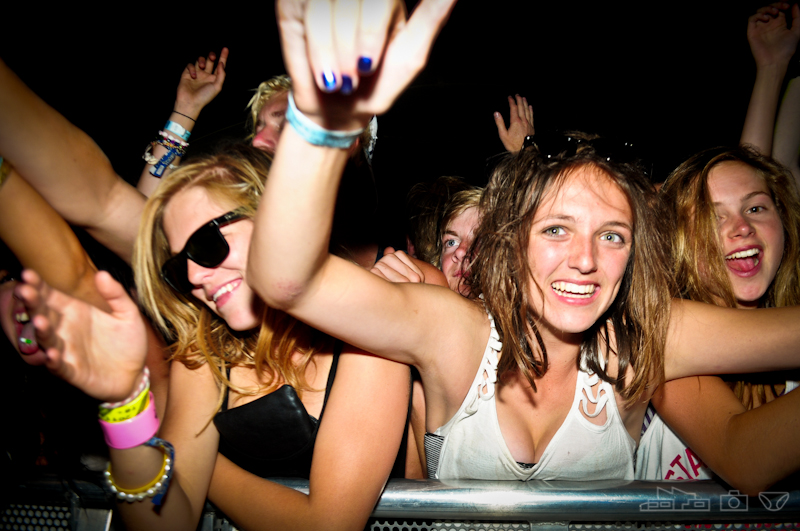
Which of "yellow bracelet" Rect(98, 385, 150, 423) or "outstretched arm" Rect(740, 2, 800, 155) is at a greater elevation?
"outstretched arm" Rect(740, 2, 800, 155)

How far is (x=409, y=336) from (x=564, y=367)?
2.51 feet

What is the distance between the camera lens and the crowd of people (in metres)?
1.07

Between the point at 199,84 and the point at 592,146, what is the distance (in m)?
2.37

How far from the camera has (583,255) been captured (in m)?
1.52

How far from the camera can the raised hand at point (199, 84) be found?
2.78m

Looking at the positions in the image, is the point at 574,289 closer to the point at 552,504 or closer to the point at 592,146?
the point at 592,146

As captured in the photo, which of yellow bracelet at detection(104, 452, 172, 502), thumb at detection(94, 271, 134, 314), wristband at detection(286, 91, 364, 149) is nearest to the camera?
wristband at detection(286, 91, 364, 149)

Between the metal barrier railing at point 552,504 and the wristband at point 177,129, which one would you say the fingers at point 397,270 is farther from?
the wristband at point 177,129

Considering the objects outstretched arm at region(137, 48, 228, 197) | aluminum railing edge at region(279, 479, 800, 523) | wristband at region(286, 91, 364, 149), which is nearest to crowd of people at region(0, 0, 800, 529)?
wristband at region(286, 91, 364, 149)

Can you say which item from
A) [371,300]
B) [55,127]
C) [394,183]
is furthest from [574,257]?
[394,183]

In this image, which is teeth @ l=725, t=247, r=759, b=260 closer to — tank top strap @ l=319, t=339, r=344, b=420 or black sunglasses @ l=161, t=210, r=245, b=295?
tank top strap @ l=319, t=339, r=344, b=420

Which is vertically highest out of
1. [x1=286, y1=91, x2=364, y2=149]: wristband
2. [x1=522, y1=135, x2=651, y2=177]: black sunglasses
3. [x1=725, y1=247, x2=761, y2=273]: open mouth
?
[x1=522, y1=135, x2=651, y2=177]: black sunglasses

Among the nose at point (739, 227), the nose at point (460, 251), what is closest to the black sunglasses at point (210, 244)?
the nose at point (460, 251)

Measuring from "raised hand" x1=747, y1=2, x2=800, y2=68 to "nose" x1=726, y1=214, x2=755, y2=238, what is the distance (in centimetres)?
115
